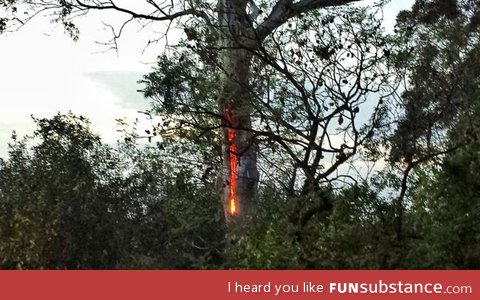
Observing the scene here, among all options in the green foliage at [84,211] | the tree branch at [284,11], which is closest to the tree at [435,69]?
the tree branch at [284,11]

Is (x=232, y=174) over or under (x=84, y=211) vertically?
over

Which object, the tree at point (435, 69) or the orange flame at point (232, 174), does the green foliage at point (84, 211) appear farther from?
the tree at point (435, 69)

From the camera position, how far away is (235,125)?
15.6 meters

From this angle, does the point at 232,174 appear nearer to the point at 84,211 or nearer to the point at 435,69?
the point at 84,211

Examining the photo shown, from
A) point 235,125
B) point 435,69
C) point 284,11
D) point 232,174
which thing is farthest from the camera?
point 435,69

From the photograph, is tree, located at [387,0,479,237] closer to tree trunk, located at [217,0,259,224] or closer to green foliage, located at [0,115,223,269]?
tree trunk, located at [217,0,259,224]

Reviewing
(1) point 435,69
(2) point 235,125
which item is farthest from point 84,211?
(1) point 435,69

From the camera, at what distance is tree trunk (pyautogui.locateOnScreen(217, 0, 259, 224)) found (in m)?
15.3

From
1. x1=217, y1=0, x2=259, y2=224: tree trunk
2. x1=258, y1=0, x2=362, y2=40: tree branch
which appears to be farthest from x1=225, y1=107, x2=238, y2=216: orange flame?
x1=258, y1=0, x2=362, y2=40: tree branch

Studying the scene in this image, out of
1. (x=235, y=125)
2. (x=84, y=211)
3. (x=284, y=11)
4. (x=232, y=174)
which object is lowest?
(x=84, y=211)

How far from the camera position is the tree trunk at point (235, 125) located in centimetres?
1533

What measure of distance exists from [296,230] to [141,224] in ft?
15.8

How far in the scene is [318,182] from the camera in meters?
11.7

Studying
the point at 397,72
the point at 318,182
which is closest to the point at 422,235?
the point at 318,182
